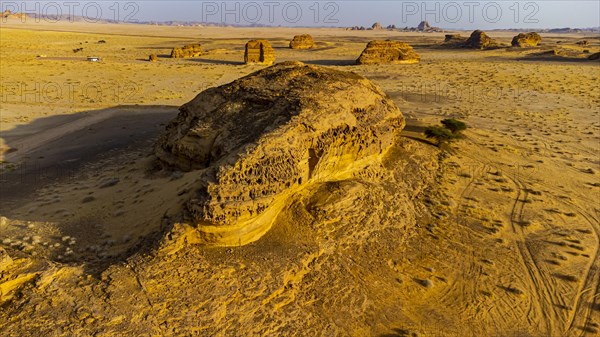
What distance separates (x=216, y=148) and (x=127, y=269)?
120 inches

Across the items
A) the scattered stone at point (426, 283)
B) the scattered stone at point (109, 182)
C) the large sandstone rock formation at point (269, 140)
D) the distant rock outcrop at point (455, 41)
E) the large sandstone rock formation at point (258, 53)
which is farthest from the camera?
the distant rock outcrop at point (455, 41)

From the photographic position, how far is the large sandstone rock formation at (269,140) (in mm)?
5771

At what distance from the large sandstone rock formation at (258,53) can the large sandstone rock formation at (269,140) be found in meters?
24.8

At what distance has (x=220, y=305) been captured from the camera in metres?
4.85

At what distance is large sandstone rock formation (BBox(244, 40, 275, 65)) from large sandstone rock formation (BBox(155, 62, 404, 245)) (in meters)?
24.8

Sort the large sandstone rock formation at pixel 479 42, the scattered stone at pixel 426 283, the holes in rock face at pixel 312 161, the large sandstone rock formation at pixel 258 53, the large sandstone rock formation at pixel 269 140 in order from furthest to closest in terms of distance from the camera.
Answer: the large sandstone rock formation at pixel 479 42 < the large sandstone rock formation at pixel 258 53 < the holes in rock face at pixel 312 161 < the scattered stone at pixel 426 283 < the large sandstone rock formation at pixel 269 140

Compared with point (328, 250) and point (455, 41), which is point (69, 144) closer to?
point (328, 250)

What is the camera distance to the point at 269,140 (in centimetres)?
636

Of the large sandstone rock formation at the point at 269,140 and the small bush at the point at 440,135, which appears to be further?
the small bush at the point at 440,135

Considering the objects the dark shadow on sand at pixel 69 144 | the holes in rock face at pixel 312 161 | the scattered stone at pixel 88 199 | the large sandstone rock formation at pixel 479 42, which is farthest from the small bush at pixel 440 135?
the large sandstone rock formation at pixel 479 42

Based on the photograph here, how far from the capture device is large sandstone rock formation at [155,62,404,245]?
5.77 m

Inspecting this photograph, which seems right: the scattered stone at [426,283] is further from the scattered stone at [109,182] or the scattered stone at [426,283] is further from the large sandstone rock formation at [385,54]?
the large sandstone rock formation at [385,54]

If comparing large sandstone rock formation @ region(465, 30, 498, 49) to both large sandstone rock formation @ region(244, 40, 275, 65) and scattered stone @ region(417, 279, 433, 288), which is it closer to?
large sandstone rock formation @ region(244, 40, 275, 65)

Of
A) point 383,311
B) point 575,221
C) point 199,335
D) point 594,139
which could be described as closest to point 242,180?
point 199,335
